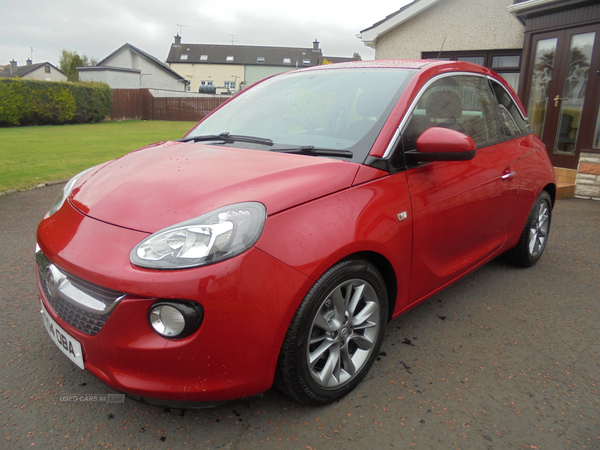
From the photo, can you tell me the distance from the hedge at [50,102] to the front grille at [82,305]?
79.4 feet

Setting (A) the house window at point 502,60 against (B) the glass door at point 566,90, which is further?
(A) the house window at point 502,60

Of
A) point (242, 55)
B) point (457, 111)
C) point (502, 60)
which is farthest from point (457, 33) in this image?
point (242, 55)

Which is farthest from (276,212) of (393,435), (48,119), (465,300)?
(48,119)

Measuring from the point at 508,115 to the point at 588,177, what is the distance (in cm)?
496

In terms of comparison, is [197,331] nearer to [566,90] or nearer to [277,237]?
[277,237]

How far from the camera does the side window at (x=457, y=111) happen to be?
97.7 inches

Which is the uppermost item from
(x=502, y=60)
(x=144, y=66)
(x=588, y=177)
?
(x=144, y=66)

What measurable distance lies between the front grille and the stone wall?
785 centimetres

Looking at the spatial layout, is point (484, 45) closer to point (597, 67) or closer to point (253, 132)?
point (597, 67)

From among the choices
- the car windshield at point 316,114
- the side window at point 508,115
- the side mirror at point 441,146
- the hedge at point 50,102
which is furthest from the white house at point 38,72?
the side mirror at point 441,146

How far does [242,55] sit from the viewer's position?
69188mm

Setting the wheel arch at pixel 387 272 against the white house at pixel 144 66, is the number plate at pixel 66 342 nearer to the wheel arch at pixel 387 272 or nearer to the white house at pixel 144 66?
the wheel arch at pixel 387 272

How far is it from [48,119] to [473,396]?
88.6ft

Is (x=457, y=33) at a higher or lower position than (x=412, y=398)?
higher
